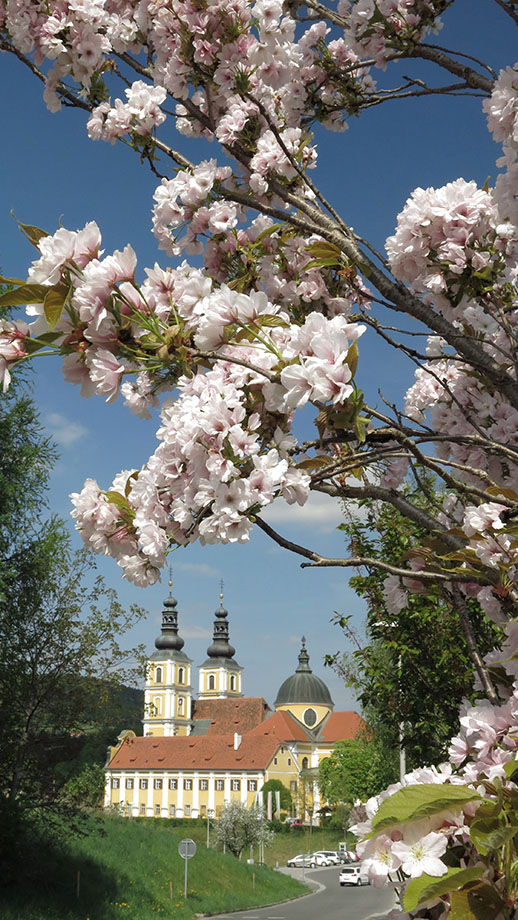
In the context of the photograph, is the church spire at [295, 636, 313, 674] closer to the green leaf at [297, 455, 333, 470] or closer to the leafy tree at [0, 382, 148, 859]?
the leafy tree at [0, 382, 148, 859]

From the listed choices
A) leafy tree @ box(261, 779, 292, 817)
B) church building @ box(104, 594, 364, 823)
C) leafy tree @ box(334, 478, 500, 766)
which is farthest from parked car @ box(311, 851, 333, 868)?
leafy tree @ box(334, 478, 500, 766)

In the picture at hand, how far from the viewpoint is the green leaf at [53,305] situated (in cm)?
161

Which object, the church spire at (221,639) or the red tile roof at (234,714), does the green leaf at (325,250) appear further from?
the church spire at (221,639)

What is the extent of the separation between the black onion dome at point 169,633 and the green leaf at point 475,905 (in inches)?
3670

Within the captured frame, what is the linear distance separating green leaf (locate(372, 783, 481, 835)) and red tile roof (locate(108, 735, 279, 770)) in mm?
74273

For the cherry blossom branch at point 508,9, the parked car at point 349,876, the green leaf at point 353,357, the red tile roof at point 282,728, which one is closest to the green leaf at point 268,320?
the green leaf at point 353,357

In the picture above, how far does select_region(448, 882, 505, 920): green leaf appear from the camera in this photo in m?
1.42

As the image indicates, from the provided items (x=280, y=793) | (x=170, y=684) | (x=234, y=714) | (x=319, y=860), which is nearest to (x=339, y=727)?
(x=234, y=714)

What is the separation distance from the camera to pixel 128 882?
21.3 meters

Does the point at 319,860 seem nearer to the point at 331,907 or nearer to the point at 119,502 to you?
the point at 331,907

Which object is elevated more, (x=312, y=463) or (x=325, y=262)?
(x=325, y=262)

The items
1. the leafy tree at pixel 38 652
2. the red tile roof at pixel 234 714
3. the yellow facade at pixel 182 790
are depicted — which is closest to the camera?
the leafy tree at pixel 38 652

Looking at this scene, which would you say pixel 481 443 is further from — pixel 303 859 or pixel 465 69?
pixel 303 859

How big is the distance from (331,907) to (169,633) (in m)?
69.8
